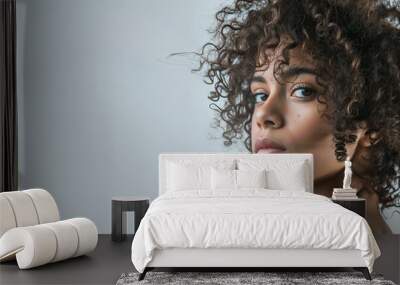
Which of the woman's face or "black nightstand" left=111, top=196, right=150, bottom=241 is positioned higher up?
the woman's face

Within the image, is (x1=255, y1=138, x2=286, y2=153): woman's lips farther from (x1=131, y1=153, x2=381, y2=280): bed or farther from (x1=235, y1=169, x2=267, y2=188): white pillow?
(x1=131, y1=153, x2=381, y2=280): bed

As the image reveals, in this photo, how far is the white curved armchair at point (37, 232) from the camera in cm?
517

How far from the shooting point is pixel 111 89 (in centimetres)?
725

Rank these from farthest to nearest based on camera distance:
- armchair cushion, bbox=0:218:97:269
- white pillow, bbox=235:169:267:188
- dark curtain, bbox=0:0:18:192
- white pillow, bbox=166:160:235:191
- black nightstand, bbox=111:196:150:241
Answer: dark curtain, bbox=0:0:18:192
black nightstand, bbox=111:196:150:241
white pillow, bbox=166:160:235:191
white pillow, bbox=235:169:267:188
armchair cushion, bbox=0:218:97:269

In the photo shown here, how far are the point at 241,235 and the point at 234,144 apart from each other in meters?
2.54

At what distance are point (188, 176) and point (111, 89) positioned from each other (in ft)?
4.83

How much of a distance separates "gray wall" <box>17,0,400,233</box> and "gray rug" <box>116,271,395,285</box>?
2.34 m

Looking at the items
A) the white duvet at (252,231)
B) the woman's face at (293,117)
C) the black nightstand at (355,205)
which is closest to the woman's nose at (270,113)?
the woman's face at (293,117)

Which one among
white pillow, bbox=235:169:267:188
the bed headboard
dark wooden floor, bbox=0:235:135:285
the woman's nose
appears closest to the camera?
dark wooden floor, bbox=0:235:135:285

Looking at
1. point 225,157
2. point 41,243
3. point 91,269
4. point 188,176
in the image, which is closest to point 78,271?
point 91,269

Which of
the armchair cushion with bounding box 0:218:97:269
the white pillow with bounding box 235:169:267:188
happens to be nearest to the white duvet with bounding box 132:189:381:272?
the armchair cushion with bounding box 0:218:97:269

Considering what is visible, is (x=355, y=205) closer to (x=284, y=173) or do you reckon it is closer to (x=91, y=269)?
(x=284, y=173)

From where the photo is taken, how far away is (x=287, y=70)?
696cm

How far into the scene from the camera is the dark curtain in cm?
670
